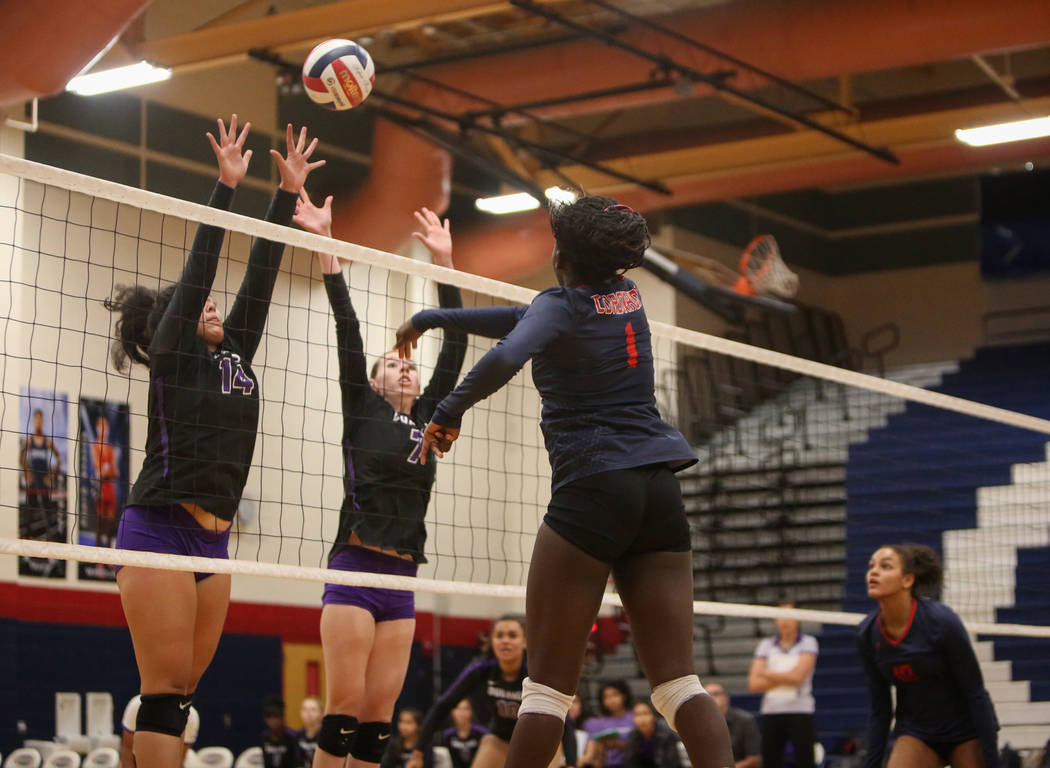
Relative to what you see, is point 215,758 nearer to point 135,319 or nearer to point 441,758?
→ point 441,758

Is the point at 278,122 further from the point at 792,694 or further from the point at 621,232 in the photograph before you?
the point at 621,232

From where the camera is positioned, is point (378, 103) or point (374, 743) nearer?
point (374, 743)

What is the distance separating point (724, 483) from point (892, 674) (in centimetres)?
1167

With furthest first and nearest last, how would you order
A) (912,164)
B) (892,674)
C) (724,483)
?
(724,483)
(912,164)
(892,674)

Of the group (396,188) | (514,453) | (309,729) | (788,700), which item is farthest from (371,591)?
(514,453)

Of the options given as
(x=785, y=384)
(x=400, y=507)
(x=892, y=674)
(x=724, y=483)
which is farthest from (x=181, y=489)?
(x=785, y=384)

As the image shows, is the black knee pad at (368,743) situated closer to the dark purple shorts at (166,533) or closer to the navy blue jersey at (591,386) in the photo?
the dark purple shorts at (166,533)

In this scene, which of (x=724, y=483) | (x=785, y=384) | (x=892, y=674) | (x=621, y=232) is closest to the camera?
(x=621, y=232)

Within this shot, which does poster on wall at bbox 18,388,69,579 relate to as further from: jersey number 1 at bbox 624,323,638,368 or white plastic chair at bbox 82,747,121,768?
jersey number 1 at bbox 624,323,638,368

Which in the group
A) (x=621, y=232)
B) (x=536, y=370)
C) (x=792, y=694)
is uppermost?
(x=621, y=232)

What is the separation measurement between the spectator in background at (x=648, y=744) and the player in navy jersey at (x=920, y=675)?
5831 mm

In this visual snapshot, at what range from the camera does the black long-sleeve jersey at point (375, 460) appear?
20.0 ft

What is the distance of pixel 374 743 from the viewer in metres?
5.94

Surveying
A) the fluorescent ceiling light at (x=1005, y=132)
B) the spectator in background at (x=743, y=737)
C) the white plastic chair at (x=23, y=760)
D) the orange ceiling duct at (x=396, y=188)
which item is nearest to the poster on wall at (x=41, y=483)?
the white plastic chair at (x=23, y=760)
